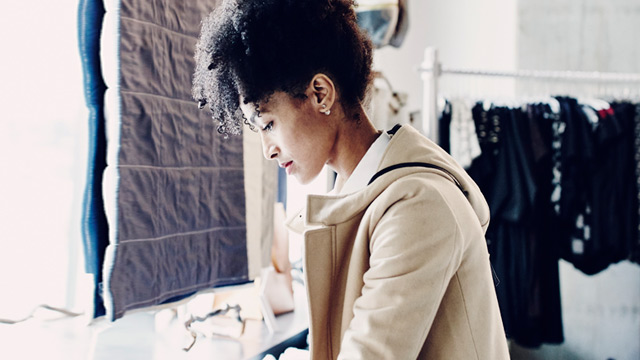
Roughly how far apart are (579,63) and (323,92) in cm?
244

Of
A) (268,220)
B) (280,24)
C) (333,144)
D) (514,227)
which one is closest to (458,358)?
(333,144)

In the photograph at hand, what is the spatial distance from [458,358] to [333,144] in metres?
0.39

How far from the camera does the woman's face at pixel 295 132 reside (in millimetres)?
880

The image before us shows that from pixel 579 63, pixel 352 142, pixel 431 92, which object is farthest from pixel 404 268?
pixel 579 63

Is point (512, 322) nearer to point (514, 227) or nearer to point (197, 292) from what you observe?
point (514, 227)

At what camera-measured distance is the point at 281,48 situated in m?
0.84

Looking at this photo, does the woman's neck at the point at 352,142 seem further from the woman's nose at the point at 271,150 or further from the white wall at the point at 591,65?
the white wall at the point at 591,65

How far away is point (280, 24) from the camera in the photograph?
2.73 feet

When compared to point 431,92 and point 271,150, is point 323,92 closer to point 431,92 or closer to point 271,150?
point 271,150

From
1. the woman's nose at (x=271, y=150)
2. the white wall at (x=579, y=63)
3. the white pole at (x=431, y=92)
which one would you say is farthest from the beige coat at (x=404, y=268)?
the white wall at (x=579, y=63)

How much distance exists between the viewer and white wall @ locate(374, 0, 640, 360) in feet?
9.07

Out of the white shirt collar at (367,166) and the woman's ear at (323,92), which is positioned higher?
the woman's ear at (323,92)

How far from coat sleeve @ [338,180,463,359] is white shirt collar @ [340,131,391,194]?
6.1 inches

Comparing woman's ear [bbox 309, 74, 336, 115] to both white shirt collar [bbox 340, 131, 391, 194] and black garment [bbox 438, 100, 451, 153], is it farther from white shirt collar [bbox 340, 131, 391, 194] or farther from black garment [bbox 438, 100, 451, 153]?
black garment [bbox 438, 100, 451, 153]
